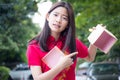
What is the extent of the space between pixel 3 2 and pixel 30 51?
17.1m

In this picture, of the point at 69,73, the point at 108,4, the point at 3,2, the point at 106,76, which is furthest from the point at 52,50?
the point at 3,2

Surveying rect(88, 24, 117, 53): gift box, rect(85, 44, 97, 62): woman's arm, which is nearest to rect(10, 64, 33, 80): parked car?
rect(85, 44, 97, 62): woman's arm

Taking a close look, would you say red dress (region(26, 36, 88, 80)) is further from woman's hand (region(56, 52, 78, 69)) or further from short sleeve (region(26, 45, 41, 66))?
woman's hand (region(56, 52, 78, 69))

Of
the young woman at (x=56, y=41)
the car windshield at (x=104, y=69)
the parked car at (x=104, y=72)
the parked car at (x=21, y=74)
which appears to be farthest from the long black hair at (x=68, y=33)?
the parked car at (x=21, y=74)

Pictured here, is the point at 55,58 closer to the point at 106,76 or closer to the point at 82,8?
the point at 82,8

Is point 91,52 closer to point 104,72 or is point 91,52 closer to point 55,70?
point 55,70

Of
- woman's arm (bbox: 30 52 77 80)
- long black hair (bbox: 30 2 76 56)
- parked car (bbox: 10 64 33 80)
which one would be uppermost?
long black hair (bbox: 30 2 76 56)

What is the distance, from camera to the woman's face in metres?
2.16

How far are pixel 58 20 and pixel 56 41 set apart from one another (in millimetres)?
147

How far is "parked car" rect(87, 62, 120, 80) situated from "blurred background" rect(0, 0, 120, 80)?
43cm

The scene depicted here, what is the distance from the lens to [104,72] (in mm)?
11500

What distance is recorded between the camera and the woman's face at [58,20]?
216cm

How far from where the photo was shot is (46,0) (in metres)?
9.95

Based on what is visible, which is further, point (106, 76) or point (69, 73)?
point (106, 76)
